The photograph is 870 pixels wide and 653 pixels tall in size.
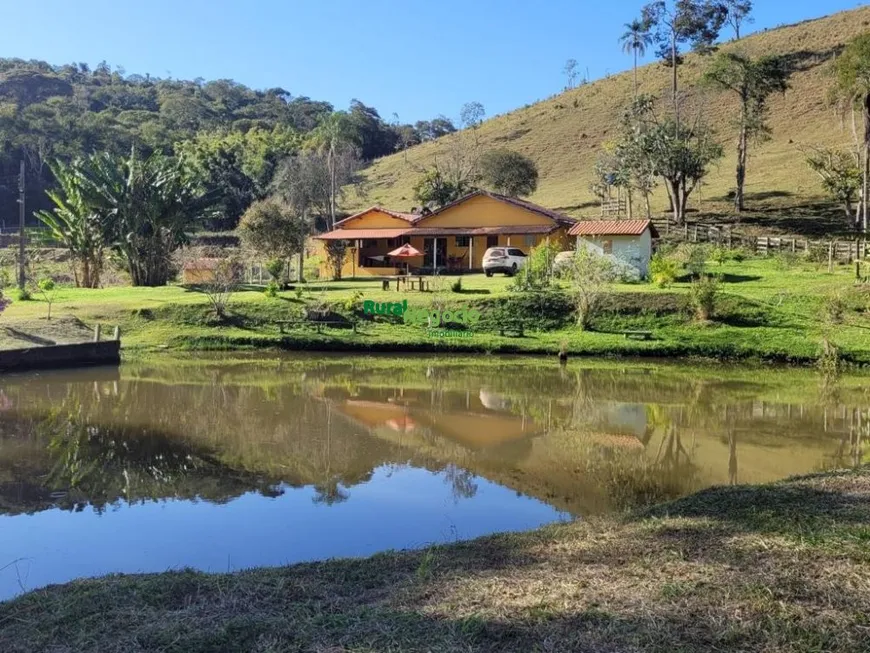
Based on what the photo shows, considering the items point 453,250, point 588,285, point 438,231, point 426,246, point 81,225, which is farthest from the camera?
point 426,246

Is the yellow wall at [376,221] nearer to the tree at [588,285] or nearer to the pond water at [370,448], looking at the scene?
the tree at [588,285]

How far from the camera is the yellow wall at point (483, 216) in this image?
38.6 meters

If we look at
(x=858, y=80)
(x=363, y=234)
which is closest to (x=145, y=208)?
(x=363, y=234)

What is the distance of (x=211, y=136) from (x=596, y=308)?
215 ft

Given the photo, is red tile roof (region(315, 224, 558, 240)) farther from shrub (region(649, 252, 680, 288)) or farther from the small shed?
shrub (region(649, 252, 680, 288))

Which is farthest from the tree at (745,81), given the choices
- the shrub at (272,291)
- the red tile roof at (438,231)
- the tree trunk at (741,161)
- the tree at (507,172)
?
the shrub at (272,291)

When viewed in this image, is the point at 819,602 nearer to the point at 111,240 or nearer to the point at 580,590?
the point at 580,590

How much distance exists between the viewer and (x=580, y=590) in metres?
4.94

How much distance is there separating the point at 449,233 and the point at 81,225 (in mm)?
16900

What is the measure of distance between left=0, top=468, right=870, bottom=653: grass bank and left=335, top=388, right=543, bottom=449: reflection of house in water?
6.86 meters

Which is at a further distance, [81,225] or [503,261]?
[81,225]

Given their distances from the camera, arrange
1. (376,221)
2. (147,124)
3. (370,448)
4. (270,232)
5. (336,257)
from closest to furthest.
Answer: (370,448) → (270,232) → (336,257) → (376,221) → (147,124)

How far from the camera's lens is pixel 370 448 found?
12453 mm

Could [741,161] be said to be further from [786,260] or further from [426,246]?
[426,246]
